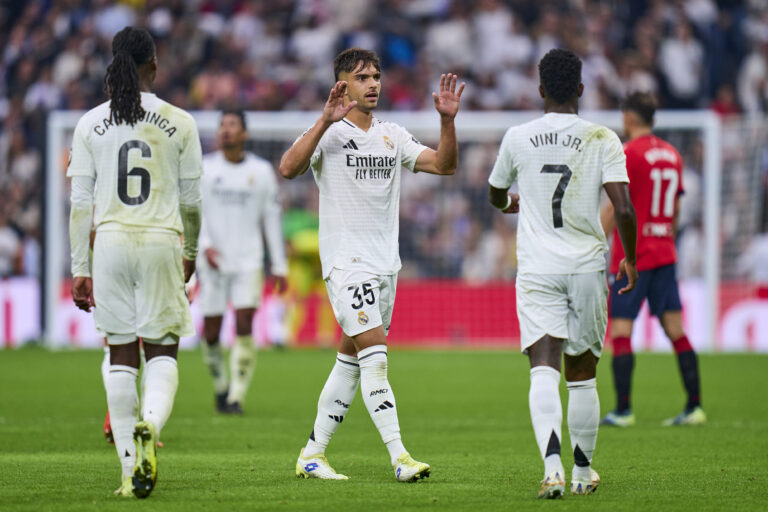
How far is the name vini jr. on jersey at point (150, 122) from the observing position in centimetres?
663

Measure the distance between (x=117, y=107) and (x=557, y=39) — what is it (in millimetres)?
19077

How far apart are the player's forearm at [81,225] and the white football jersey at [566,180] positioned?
2303mm

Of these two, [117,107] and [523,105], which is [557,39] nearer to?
[523,105]

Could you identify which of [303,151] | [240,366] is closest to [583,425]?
[303,151]

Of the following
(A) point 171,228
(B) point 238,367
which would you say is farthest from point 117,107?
(B) point 238,367

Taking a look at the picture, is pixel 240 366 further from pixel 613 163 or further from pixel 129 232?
pixel 613 163

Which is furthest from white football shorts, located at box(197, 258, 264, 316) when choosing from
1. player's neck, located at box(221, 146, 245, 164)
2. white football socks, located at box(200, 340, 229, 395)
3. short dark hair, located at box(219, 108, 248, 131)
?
short dark hair, located at box(219, 108, 248, 131)

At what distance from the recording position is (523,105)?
23812 millimetres

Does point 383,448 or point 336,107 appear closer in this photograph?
point 336,107

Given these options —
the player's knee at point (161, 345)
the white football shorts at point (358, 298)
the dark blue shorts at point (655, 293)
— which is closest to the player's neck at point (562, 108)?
the white football shorts at point (358, 298)

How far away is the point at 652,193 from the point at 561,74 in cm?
435

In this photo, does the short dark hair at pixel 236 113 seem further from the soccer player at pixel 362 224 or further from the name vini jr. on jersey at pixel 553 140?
the name vini jr. on jersey at pixel 553 140

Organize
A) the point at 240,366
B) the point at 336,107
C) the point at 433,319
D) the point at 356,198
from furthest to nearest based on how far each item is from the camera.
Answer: the point at 433,319 → the point at 240,366 → the point at 356,198 → the point at 336,107

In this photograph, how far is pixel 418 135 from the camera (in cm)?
2053
